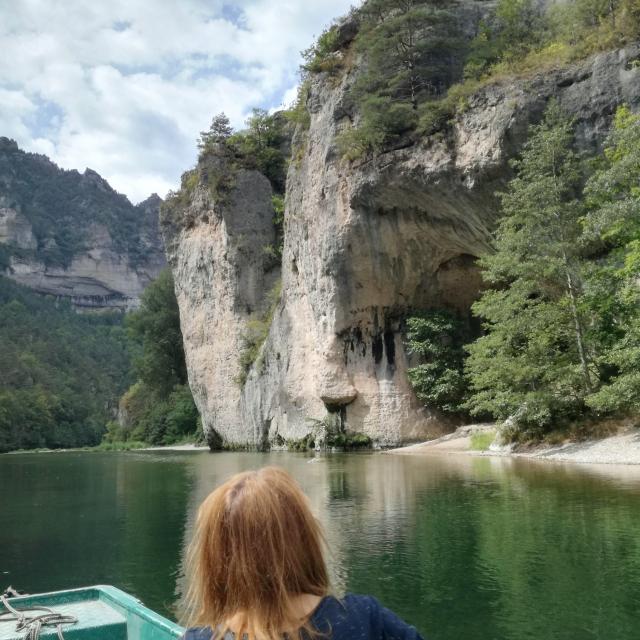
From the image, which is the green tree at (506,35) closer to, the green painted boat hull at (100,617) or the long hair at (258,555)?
the green painted boat hull at (100,617)

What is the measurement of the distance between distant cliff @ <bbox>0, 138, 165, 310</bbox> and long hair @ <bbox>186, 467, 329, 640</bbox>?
140 m

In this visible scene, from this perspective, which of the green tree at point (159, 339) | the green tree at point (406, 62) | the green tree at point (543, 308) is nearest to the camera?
the green tree at point (543, 308)

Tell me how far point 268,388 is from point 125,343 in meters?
85.3

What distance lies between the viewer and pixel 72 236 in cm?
14162

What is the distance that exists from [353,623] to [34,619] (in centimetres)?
305

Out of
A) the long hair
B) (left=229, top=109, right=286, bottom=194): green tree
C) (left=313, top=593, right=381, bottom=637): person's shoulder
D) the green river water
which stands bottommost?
the green river water

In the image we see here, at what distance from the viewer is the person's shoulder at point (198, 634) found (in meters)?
1.79

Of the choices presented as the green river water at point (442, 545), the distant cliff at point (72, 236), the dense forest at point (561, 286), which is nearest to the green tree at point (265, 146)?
the dense forest at point (561, 286)

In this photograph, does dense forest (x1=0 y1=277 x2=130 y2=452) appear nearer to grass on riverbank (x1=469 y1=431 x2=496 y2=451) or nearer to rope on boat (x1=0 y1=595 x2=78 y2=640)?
grass on riverbank (x1=469 y1=431 x2=496 y2=451)

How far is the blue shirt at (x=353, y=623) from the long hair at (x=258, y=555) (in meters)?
0.04

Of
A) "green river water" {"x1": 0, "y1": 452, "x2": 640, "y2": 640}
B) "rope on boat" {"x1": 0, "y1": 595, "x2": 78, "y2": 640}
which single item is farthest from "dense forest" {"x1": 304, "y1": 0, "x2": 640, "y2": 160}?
"rope on boat" {"x1": 0, "y1": 595, "x2": 78, "y2": 640}

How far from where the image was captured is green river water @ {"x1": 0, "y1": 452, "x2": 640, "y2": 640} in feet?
19.6

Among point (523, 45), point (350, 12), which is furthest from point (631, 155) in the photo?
point (350, 12)

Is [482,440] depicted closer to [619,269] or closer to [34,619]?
[619,269]
